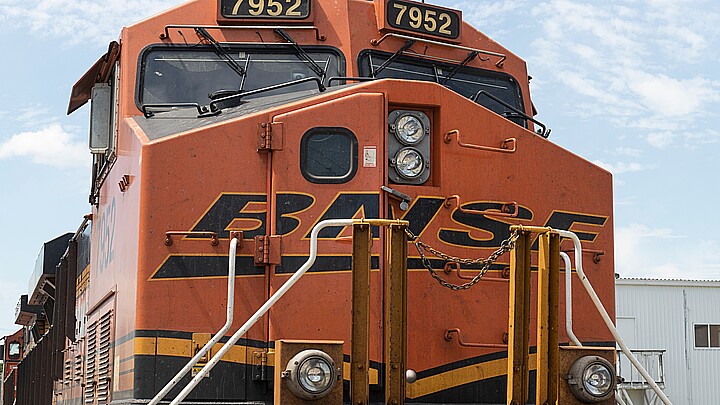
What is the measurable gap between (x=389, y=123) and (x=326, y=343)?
61.7 inches

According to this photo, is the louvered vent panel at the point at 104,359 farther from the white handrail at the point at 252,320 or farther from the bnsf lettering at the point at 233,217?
the white handrail at the point at 252,320

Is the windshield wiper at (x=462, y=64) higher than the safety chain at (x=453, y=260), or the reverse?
the windshield wiper at (x=462, y=64)

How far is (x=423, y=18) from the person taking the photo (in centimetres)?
783

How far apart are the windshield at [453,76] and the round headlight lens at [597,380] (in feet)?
10.1

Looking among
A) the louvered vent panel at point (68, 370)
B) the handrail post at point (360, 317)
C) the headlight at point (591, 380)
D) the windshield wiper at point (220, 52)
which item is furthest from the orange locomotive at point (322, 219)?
the louvered vent panel at point (68, 370)

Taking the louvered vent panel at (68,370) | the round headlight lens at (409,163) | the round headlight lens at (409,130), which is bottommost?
the louvered vent panel at (68,370)

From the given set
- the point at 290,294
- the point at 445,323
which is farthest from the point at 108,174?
the point at 445,323

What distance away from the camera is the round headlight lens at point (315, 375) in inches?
196

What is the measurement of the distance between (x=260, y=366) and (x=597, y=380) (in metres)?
1.87

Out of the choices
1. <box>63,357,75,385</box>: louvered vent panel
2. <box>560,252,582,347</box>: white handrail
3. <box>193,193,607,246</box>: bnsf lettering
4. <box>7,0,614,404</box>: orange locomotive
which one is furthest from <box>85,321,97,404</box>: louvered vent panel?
<box>560,252,582,347</box>: white handrail

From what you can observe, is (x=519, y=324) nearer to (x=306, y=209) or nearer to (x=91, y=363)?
(x=306, y=209)

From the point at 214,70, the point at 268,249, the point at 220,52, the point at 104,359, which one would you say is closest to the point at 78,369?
the point at 104,359

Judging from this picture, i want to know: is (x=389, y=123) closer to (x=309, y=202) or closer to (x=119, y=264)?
(x=309, y=202)

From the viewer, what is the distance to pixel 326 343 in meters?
5.07
